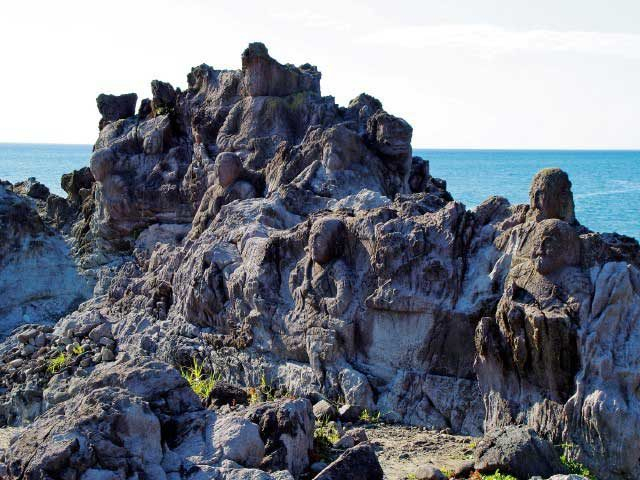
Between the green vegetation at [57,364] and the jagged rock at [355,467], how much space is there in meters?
7.65

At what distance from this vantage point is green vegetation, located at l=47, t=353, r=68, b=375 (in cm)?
1516

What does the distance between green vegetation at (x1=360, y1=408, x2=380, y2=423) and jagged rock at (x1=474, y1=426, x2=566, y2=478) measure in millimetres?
2316

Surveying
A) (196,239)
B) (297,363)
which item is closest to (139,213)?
Answer: (196,239)

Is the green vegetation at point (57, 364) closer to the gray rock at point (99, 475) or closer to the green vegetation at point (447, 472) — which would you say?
the gray rock at point (99, 475)

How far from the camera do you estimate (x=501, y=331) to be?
34.0 feet

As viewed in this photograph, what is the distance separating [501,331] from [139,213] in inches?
572

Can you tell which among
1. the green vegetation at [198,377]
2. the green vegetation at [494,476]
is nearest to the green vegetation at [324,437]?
the green vegetation at [494,476]

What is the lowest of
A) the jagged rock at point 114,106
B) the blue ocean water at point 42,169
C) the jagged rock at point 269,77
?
the blue ocean water at point 42,169

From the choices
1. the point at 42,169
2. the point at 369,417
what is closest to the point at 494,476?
the point at 369,417

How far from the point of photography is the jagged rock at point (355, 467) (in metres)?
8.60

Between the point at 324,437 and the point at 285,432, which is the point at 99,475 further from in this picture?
the point at 324,437

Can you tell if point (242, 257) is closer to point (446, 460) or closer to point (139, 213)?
point (446, 460)

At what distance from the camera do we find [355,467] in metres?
8.78

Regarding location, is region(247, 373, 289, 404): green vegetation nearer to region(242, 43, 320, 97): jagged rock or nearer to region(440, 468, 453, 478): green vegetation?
region(440, 468, 453, 478): green vegetation
